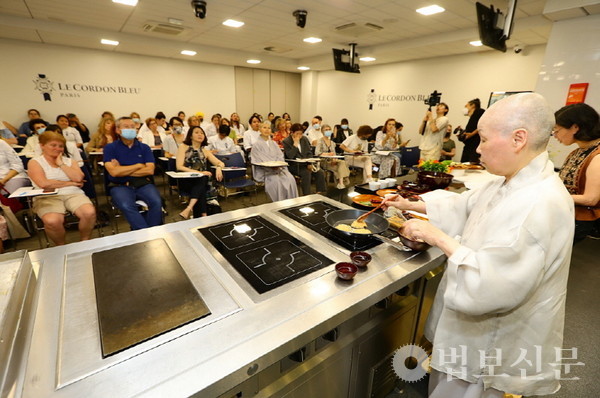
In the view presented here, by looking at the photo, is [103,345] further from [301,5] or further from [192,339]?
[301,5]

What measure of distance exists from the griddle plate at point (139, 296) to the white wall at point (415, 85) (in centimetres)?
772

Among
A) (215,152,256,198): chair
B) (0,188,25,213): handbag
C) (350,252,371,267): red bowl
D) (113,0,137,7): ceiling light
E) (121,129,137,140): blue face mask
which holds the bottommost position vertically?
(0,188,25,213): handbag

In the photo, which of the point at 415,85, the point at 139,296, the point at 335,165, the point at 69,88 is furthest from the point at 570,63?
the point at 69,88

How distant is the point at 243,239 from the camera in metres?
1.40

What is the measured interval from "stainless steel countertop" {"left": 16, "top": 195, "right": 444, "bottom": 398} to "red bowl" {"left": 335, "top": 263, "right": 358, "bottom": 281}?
0.03 metres

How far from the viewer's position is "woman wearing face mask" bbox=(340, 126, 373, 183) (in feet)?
18.0

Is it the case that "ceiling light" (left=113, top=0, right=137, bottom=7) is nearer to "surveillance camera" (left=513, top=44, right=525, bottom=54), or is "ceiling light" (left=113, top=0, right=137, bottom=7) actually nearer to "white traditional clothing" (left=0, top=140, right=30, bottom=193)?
"white traditional clothing" (left=0, top=140, right=30, bottom=193)

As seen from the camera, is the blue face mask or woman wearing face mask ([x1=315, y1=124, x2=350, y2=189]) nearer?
the blue face mask

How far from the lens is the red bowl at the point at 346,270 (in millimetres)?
1085

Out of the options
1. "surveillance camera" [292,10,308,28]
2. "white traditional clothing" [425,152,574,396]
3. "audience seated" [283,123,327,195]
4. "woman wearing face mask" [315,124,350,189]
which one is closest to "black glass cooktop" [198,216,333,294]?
"white traditional clothing" [425,152,574,396]

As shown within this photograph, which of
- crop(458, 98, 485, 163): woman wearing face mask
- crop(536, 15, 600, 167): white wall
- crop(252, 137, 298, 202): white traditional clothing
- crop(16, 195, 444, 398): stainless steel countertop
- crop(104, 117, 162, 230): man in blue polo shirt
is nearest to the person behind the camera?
crop(16, 195, 444, 398): stainless steel countertop

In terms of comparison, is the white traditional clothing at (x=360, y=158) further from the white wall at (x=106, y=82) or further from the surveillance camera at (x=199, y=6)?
the white wall at (x=106, y=82)

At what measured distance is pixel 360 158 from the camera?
220 inches

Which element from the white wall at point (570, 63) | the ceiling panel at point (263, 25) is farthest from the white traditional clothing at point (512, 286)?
the ceiling panel at point (263, 25)
